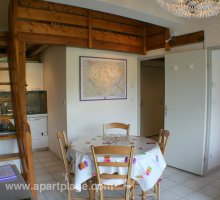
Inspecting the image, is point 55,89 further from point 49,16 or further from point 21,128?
point 21,128

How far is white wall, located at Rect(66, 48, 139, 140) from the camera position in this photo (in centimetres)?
382

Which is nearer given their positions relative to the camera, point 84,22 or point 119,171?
point 119,171

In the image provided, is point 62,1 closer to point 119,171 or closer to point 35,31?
point 35,31

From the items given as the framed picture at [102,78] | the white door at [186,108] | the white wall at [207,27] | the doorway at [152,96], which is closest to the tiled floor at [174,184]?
the white door at [186,108]

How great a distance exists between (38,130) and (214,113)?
3721mm

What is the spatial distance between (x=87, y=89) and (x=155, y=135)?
10.2 ft

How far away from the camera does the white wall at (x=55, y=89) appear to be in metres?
3.95

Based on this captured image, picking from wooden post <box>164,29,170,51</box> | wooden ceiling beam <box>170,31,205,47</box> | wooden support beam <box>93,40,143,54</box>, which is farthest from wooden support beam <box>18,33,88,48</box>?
wooden ceiling beam <box>170,31,205,47</box>

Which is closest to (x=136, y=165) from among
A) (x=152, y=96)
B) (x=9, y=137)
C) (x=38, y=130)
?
(x=9, y=137)

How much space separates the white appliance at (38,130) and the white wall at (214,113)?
Answer: 139 inches

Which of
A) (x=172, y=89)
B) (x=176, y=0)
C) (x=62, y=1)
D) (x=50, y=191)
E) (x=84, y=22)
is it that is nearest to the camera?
(x=176, y=0)

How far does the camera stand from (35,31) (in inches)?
123

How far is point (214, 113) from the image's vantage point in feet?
11.7

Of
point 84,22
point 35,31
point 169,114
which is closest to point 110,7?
point 84,22
